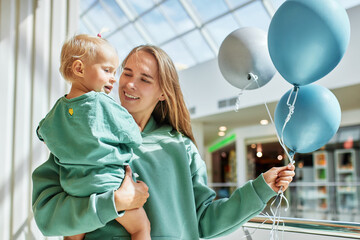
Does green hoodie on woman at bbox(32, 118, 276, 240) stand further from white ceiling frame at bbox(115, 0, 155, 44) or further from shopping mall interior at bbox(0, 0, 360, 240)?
white ceiling frame at bbox(115, 0, 155, 44)

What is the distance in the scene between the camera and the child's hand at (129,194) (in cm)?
108

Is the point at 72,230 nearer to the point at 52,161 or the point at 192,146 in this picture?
the point at 52,161

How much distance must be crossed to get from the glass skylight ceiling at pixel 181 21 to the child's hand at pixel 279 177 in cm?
718

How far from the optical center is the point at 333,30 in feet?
3.99

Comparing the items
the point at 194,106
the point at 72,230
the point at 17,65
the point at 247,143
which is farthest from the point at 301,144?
the point at 247,143

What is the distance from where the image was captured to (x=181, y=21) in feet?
31.7

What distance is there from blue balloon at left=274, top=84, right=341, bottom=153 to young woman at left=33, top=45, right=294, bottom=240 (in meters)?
0.16

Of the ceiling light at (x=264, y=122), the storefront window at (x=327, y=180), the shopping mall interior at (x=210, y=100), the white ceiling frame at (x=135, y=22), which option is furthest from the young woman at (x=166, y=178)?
the white ceiling frame at (x=135, y=22)

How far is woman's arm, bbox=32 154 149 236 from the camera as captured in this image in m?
1.05

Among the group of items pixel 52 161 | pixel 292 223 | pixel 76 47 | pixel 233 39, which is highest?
pixel 233 39

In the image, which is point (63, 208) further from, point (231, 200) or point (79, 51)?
point (231, 200)

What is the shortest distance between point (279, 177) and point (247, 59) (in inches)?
21.5

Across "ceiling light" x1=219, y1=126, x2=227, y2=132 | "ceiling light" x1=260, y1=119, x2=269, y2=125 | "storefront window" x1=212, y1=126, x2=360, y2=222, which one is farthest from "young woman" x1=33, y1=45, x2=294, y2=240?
"ceiling light" x1=219, y1=126, x2=227, y2=132

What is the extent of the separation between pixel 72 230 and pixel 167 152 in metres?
0.48
